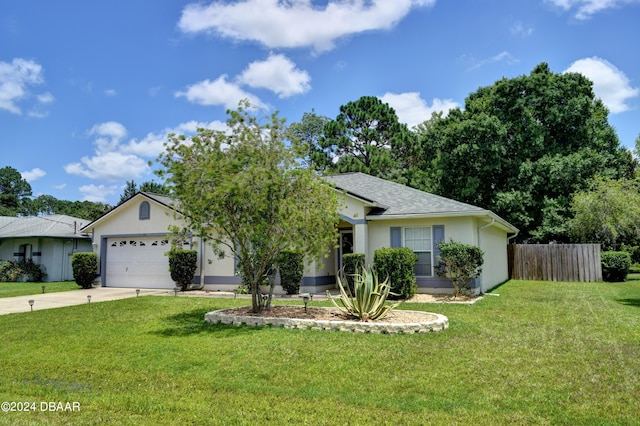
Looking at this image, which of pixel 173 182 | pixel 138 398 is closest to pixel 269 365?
pixel 138 398

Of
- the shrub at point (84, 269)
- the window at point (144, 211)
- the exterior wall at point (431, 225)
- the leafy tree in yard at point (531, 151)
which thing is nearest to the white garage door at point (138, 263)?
the shrub at point (84, 269)

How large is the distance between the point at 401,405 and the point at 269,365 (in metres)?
2.36

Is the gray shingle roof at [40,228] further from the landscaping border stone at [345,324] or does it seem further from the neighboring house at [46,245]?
the landscaping border stone at [345,324]

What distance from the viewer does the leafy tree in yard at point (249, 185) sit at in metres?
9.39

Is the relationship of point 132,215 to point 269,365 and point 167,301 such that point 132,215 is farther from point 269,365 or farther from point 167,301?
point 269,365

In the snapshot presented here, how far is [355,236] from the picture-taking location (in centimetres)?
1536

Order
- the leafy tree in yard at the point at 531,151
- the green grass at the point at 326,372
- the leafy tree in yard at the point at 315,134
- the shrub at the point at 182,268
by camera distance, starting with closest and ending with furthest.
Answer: the green grass at the point at 326,372 < the shrub at the point at 182,268 < the leafy tree in yard at the point at 531,151 < the leafy tree in yard at the point at 315,134

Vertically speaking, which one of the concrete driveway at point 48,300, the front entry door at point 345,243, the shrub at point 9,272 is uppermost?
the front entry door at point 345,243

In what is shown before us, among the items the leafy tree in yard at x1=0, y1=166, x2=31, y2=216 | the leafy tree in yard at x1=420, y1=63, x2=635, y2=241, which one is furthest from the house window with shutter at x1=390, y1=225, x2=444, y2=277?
the leafy tree in yard at x1=0, y1=166, x2=31, y2=216

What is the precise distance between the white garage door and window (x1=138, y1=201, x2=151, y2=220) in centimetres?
93

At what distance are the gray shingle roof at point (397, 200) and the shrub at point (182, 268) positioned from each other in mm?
6525

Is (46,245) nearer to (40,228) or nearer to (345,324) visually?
(40,228)

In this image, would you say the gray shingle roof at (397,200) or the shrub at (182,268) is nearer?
the gray shingle roof at (397,200)

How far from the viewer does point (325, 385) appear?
566cm
